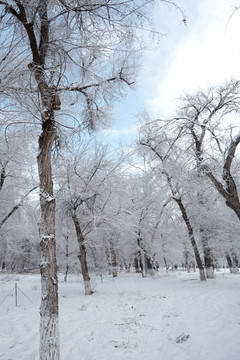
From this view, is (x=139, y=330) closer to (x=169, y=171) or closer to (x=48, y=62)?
(x=48, y=62)

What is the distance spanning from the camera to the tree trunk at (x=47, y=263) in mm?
3580

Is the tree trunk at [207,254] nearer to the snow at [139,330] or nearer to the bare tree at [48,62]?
the snow at [139,330]

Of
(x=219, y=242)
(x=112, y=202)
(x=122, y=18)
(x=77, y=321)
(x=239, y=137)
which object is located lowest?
(x=77, y=321)

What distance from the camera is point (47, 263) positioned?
3852 mm

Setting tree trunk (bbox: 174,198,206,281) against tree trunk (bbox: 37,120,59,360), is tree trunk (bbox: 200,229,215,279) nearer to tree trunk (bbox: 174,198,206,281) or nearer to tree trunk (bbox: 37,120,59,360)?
tree trunk (bbox: 174,198,206,281)

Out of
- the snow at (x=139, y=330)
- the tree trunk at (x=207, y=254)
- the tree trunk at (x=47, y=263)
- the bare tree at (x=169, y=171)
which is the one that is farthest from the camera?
the tree trunk at (x=207, y=254)

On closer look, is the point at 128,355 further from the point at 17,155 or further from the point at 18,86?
the point at 17,155

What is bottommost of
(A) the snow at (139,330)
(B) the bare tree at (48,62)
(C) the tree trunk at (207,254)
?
(A) the snow at (139,330)

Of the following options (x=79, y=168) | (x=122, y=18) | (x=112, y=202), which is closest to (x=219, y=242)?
(x=112, y=202)

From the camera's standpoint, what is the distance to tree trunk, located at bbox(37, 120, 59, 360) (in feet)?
11.7

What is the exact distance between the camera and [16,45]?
14.1 ft

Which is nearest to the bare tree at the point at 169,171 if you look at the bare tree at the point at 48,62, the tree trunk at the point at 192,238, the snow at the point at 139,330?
the tree trunk at the point at 192,238

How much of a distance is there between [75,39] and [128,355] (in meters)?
6.77

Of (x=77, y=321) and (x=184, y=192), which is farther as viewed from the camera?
(x=184, y=192)
